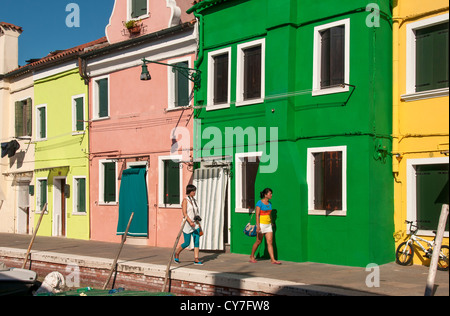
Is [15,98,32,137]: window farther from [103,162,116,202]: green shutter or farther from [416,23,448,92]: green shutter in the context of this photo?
[416,23,448,92]: green shutter

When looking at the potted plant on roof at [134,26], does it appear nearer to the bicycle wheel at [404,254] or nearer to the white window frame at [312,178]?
the white window frame at [312,178]

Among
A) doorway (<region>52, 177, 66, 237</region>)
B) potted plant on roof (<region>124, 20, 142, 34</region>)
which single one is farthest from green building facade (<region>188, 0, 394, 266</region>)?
doorway (<region>52, 177, 66, 237</region>)

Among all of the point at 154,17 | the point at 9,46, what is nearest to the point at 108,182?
the point at 154,17

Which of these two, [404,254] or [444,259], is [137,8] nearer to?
[404,254]

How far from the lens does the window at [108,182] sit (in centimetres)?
2004

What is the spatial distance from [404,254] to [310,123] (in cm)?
369

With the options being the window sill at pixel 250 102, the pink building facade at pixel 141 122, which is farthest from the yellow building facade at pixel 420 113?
the pink building facade at pixel 141 122

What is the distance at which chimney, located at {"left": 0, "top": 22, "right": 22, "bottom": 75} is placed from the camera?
25734mm

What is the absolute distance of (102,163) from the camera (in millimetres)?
20609

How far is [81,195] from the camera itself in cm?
2156

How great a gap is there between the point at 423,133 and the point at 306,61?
3306 mm

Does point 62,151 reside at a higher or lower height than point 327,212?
higher
